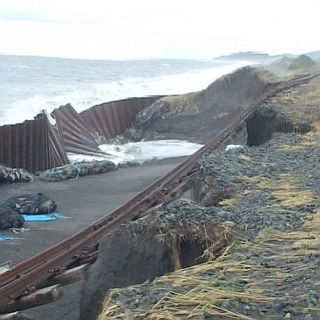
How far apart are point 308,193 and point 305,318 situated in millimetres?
3411

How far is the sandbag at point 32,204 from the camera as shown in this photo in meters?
11.6

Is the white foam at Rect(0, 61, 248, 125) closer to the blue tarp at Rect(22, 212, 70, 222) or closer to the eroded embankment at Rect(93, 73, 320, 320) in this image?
the blue tarp at Rect(22, 212, 70, 222)

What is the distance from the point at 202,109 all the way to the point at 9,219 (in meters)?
14.6

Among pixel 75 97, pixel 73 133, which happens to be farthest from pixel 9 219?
pixel 75 97

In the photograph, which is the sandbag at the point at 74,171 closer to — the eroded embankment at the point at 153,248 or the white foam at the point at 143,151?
the white foam at the point at 143,151

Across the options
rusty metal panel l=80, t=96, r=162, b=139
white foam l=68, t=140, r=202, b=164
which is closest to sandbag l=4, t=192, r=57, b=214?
white foam l=68, t=140, r=202, b=164

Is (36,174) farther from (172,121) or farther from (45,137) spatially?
(172,121)

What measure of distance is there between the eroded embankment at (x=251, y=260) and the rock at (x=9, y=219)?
3.27m

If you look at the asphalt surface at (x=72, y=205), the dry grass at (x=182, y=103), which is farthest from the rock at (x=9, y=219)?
the dry grass at (x=182, y=103)

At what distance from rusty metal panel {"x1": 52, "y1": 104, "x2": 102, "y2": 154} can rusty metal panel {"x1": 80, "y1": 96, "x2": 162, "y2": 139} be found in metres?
1.11

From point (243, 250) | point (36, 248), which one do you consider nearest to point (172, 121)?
point (36, 248)

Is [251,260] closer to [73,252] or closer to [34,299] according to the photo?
[34,299]

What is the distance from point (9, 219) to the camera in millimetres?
10477

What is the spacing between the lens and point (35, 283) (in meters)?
6.01
